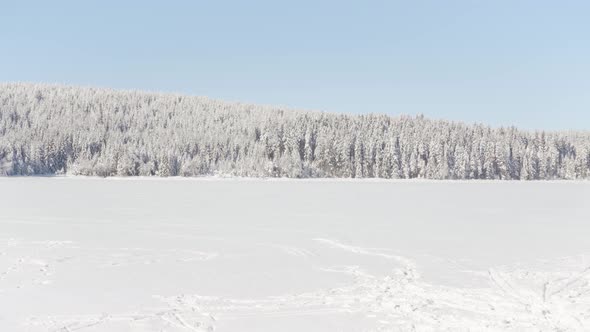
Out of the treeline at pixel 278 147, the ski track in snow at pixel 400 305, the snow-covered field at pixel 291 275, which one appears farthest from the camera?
the treeline at pixel 278 147

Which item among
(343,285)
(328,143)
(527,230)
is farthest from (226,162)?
(343,285)

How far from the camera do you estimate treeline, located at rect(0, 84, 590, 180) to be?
112 m

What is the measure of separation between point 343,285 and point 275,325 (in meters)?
3.46

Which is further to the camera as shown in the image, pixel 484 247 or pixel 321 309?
pixel 484 247

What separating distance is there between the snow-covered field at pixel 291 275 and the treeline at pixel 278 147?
285 ft

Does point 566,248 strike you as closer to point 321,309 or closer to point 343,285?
point 343,285

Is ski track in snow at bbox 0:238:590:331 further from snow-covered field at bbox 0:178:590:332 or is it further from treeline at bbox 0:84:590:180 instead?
treeline at bbox 0:84:590:180

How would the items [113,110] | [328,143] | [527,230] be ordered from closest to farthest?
[527,230] → [328,143] → [113,110]

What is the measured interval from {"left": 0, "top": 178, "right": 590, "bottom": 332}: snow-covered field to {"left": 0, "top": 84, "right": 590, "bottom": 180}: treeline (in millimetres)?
86916

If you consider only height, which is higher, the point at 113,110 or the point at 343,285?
the point at 113,110

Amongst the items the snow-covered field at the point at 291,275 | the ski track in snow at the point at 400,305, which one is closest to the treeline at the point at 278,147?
the snow-covered field at the point at 291,275

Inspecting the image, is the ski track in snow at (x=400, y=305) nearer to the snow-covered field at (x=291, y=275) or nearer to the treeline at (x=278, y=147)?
the snow-covered field at (x=291, y=275)

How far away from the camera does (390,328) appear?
9.03 meters

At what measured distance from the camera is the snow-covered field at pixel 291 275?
9.63 meters
